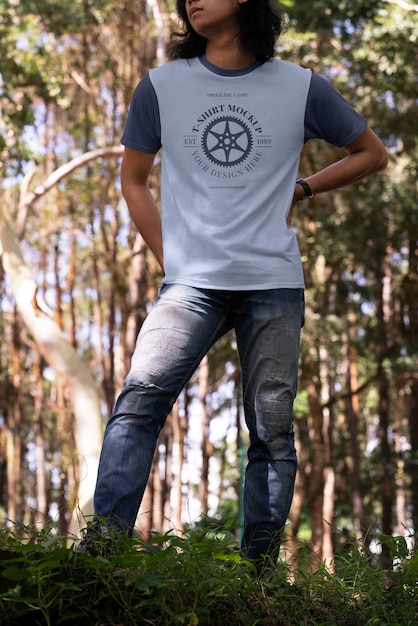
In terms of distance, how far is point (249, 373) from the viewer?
3021mm

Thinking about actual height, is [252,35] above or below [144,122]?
above

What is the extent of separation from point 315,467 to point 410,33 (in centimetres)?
881

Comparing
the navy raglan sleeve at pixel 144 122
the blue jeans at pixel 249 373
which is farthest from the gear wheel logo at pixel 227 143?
the blue jeans at pixel 249 373

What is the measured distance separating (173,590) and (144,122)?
1590 millimetres

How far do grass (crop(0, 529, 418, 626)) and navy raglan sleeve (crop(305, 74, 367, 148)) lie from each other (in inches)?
53.6

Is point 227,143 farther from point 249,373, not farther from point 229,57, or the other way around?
point 249,373

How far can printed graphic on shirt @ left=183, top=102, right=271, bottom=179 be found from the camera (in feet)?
9.87

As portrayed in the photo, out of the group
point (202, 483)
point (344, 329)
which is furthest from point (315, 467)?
point (202, 483)

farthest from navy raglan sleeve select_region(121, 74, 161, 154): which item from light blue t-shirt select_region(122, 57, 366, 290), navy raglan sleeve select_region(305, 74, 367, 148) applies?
navy raglan sleeve select_region(305, 74, 367, 148)

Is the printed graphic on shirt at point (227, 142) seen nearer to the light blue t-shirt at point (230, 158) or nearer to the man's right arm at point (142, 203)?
the light blue t-shirt at point (230, 158)

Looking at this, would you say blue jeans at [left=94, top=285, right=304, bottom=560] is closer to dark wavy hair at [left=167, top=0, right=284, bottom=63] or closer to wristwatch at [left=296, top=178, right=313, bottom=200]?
wristwatch at [left=296, top=178, right=313, bottom=200]

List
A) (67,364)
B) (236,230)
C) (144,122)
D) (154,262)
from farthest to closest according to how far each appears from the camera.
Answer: (154,262)
(67,364)
(144,122)
(236,230)

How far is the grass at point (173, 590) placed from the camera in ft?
7.02

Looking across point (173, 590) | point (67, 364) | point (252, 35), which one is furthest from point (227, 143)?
point (67, 364)
